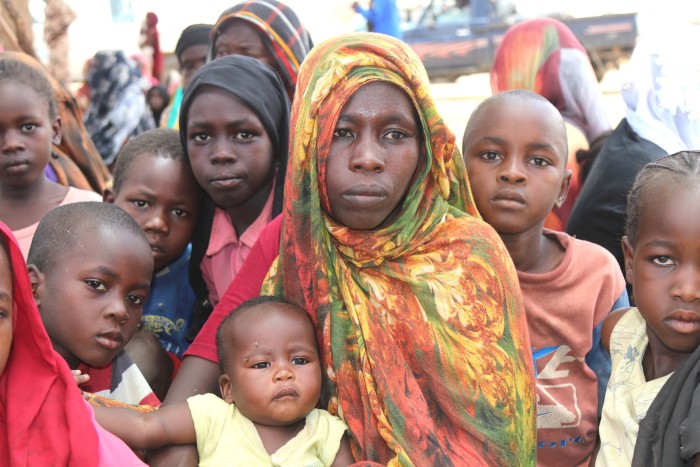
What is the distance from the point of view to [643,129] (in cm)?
413

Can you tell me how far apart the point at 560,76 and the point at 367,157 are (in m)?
2.77

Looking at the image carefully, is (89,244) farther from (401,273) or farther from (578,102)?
(578,102)

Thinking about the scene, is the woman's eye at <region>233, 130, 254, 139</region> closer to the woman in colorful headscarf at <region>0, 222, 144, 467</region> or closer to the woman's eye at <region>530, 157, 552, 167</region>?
the woman's eye at <region>530, 157, 552, 167</region>

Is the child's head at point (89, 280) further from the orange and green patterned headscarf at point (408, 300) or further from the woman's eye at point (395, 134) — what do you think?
the woman's eye at point (395, 134)

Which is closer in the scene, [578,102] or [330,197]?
[330,197]

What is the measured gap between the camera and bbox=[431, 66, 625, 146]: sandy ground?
12.8 metres

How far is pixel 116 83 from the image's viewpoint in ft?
28.2

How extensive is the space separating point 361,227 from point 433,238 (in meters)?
0.23

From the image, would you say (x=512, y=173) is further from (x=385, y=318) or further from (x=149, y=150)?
(x=149, y=150)

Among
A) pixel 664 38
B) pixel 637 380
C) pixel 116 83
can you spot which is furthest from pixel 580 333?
pixel 116 83

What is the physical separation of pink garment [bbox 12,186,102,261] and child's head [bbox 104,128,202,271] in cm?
36

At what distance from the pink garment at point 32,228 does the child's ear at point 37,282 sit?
2.38 feet

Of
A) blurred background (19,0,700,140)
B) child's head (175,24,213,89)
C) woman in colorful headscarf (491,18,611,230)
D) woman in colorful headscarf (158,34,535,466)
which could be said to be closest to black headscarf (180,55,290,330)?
woman in colorful headscarf (158,34,535,466)

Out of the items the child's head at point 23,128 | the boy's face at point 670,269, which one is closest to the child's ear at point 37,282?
the child's head at point 23,128
